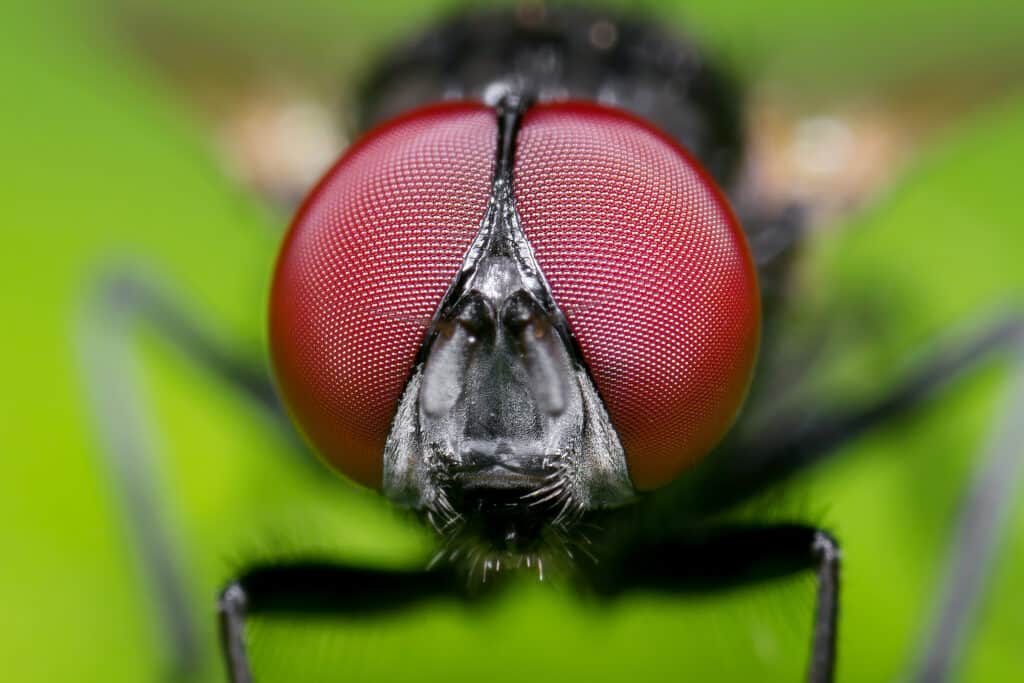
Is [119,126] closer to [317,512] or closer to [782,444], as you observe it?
[317,512]

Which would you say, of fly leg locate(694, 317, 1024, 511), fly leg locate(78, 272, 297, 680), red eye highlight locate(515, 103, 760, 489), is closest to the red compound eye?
red eye highlight locate(515, 103, 760, 489)

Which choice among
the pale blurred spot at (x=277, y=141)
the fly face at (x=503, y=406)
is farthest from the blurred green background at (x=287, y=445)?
the fly face at (x=503, y=406)

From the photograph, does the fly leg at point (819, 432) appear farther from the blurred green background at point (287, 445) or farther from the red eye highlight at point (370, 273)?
the red eye highlight at point (370, 273)

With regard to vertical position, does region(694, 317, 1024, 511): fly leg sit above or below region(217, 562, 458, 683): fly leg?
above

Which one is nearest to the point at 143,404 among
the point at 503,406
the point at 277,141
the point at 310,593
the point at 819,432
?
the point at 277,141

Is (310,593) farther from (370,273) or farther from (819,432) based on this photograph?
(819,432)

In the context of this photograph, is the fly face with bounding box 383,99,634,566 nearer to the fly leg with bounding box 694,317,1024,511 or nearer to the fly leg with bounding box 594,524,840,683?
the fly leg with bounding box 594,524,840,683
